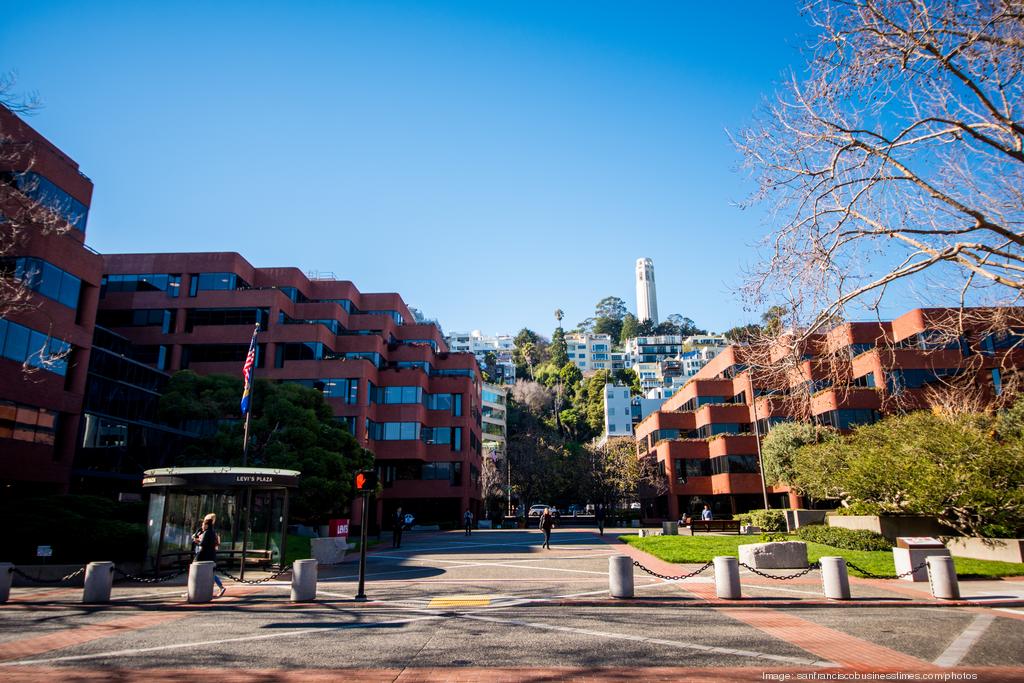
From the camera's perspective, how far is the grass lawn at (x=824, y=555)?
16.4 meters

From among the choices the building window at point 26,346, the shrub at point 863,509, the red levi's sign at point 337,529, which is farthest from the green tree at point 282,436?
the shrub at point 863,509

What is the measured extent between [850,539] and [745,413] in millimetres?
32185

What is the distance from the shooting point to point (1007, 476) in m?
19.1

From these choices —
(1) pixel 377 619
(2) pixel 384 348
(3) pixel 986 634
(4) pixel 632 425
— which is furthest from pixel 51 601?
(4) pixel 632 425

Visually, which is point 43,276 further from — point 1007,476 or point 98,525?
point 1007,476

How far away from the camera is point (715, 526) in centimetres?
3619

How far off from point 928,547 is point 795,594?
13.9 feet

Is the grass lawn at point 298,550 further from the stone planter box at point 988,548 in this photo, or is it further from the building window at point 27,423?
the stone planter box at point 988,548

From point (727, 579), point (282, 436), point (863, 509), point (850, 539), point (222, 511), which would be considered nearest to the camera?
point (727, 579)

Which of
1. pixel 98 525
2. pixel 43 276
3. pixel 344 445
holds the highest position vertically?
pixel 43 276

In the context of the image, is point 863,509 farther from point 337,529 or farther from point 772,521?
point 337,529

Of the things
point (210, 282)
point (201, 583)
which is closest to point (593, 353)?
point (210, 282)

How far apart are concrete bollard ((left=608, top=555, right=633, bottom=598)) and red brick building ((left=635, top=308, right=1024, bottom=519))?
24237 millimetres

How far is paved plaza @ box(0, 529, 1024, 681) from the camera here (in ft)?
25.2
